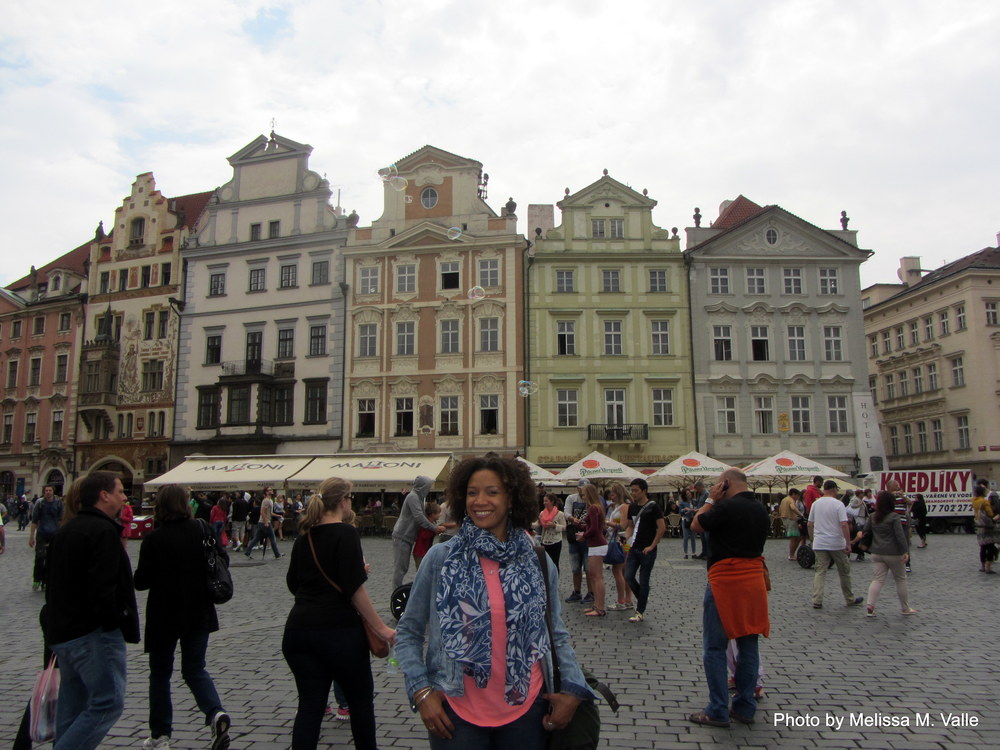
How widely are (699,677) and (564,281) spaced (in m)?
31.6

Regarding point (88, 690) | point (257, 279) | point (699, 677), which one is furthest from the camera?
point (257, 279)

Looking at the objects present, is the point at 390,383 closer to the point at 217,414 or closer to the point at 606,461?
the point at 217,414

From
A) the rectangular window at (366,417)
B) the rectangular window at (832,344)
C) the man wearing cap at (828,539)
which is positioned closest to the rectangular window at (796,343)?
the rectangular window at (832,344)

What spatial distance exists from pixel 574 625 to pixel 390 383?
2870cm

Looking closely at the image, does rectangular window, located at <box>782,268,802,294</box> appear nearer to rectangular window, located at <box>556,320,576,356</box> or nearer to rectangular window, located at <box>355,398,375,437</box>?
rectangular window, located at <box>556,320,576,356</box>

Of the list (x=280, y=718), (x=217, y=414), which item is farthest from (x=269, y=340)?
(x=280, y=718)

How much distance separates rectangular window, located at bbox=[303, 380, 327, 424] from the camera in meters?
38.3

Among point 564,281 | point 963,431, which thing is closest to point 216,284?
point 564,281

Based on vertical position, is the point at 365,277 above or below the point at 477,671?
above

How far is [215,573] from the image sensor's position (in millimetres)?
5516

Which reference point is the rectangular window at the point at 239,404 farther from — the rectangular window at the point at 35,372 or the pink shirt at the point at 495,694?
the pink shirt at the point at 495,694

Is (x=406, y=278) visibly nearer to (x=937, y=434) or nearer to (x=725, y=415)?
(x=725, y=415)

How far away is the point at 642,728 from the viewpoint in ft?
18.7

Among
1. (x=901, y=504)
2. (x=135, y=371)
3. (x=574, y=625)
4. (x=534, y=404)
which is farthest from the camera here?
(x=135, y=371)
